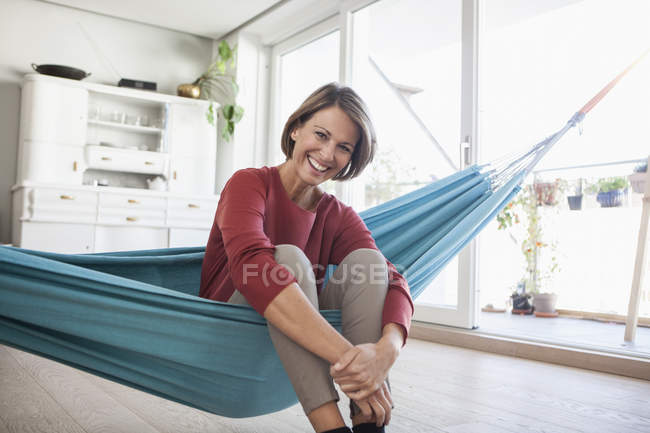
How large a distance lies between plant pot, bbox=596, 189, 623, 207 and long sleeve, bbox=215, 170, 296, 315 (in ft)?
12.0

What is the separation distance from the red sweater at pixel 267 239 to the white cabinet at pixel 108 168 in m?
2.71

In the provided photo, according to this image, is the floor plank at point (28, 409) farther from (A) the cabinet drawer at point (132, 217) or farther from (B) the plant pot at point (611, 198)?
(B) the plant pot at point (611, 198)

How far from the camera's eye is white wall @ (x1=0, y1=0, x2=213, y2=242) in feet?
12.8

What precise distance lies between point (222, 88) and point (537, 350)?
3264 millimetres

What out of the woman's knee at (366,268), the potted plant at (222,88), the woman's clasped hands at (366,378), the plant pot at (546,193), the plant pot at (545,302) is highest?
the potted plant at (222,88)

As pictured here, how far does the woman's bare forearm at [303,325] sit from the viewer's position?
0.91 m

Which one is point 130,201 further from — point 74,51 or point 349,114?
point 349,114

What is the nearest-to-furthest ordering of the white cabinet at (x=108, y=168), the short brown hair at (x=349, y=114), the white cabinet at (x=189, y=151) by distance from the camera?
the short brown hair at (x=349, y=114) → the white cabinet at (x=108, y=168) → the white cabinet at (x=189, y=151)

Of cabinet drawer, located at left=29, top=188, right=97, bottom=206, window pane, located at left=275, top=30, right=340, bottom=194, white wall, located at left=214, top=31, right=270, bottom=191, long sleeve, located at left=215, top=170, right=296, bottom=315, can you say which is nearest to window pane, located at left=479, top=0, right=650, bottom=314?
window pane, located at left=275, top=30, right=340, bottom=194

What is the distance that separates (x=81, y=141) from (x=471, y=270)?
9.40 ft

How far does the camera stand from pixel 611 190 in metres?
4.09

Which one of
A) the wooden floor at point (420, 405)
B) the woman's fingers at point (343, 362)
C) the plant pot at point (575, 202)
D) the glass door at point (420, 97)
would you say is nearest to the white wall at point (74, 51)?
the glass door at point (420, 97)

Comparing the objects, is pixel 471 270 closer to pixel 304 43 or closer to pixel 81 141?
pixel 304 43

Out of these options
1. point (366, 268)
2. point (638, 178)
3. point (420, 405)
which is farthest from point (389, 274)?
point (638, 178)
